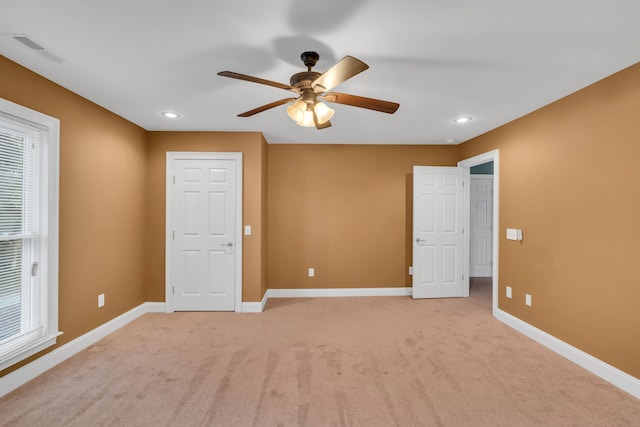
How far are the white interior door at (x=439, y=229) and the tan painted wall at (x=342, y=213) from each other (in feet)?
0.78

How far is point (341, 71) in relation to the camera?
1.54 meters

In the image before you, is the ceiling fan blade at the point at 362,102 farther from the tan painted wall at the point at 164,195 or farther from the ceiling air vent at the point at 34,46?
the tan painted wall at the point at 164,195

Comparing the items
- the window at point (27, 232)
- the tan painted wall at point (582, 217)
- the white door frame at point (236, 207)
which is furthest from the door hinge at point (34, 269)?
the tan painted wall at point (582, 217)

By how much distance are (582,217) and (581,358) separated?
1.23m

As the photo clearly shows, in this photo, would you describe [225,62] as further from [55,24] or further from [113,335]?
[113,335]

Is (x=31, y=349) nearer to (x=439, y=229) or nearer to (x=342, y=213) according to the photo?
(x=342, y=213)

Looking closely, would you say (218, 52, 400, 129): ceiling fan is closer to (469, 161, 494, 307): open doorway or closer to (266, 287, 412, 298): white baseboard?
(266, 287, 412, 298): white baseboard

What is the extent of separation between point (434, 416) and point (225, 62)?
111 inches

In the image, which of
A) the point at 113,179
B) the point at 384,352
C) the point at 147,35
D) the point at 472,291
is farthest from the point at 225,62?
the point at 472,291

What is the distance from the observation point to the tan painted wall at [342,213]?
446cm

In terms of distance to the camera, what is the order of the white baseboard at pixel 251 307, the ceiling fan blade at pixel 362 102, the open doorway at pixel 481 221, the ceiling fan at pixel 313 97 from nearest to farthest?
the ceiling fan at pixel 313 97 → the ceiling fan blade at pixel 362 102 → the white baseboard at pixel 251 307 → the open doorway at pixel 481 221

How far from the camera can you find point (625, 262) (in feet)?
7.07

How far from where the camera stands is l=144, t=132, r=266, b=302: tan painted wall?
3.78m

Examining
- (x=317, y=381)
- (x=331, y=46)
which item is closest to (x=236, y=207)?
(x=317, y=381)
